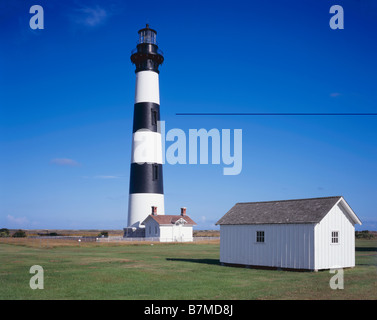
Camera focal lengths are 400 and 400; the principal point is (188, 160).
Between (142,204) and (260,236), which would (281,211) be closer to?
(260,236)

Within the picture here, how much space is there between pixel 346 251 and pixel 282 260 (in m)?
4.37

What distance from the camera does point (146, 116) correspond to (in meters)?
53.8

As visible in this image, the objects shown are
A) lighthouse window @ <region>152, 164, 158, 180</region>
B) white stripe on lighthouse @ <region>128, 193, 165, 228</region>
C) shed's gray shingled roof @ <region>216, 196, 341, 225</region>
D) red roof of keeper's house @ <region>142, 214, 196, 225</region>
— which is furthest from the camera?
red roof of keeper's house @ <region>142, 214, 196, 225</region>

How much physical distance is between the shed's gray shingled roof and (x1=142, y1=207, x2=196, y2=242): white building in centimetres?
2954

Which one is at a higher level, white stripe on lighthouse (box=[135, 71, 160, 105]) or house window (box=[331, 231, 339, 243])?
white stripe on lighthouse (box=[135, 71, 160, 105])

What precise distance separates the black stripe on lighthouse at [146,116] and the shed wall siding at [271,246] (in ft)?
94.6

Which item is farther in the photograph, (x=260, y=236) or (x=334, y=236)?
(x=260, y=236)

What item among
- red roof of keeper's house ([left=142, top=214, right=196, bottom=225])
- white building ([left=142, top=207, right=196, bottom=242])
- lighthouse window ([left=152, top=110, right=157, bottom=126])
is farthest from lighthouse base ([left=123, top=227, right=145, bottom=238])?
lighthouse window ([left=152, top=110, right=157, bottom=126])

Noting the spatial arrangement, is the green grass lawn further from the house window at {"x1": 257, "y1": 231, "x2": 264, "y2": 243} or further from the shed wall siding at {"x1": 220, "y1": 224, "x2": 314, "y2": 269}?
the house window at {"x1": 257, "y1": 231, "x2": 264, "y2": 243}

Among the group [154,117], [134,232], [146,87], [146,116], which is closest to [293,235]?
[146,116]

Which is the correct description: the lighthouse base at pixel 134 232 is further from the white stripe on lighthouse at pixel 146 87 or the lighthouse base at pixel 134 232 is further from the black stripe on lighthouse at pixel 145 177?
the white stripe on lighthouse at pixel 146 87

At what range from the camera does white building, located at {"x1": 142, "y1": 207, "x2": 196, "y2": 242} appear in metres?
57.4

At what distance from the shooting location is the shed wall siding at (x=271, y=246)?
22.7 metres

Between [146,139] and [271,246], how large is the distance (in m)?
32.4
